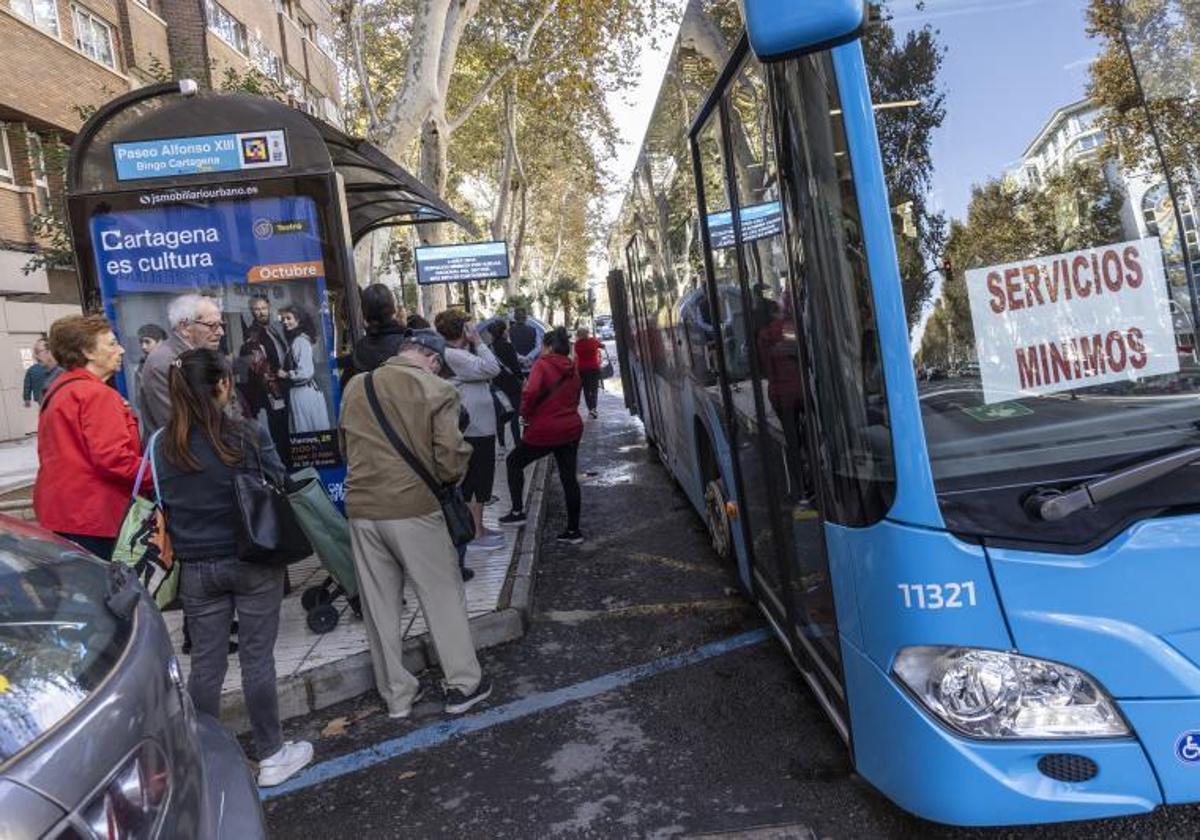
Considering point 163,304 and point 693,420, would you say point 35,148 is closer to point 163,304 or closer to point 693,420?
point 163,304

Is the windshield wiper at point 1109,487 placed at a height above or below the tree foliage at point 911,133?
below

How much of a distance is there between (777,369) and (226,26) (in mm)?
28661

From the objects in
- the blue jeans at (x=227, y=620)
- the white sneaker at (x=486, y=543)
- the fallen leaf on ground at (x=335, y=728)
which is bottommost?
the fallen leaf on ground at (x=335, y=728)

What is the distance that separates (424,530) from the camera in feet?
13.7

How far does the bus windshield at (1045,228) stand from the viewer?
2.38m

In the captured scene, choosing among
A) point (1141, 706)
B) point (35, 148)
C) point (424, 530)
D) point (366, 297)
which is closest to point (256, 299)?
point (366, 297)

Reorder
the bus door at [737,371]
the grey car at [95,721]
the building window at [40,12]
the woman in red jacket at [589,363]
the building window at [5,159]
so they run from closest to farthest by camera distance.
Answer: the grey car at [95,721] → the bus door at [737,371] → the woman in red jacket at [589,363] → the building window at [40,12] → the building window at [5,159]

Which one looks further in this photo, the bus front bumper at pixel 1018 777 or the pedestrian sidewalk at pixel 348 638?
the pedestrian sidewalk at pixel 348 638

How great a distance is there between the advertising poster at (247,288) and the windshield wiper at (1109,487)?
4.98m

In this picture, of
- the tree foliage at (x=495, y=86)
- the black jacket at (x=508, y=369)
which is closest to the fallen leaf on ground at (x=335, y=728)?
the black jacket at (x=508, y=369)

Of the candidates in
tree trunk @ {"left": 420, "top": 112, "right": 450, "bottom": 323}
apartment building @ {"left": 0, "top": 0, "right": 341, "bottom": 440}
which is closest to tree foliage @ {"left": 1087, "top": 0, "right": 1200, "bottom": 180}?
tree trunk @ {"left": 420, "top": 112, "right": 450, "bottom": 323}

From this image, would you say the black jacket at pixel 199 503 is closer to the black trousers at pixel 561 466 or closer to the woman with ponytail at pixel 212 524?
the woman with ponytail at pixel 212 524

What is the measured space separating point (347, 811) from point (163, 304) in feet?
13.3

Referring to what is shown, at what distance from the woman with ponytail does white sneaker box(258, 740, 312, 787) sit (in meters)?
0.32
